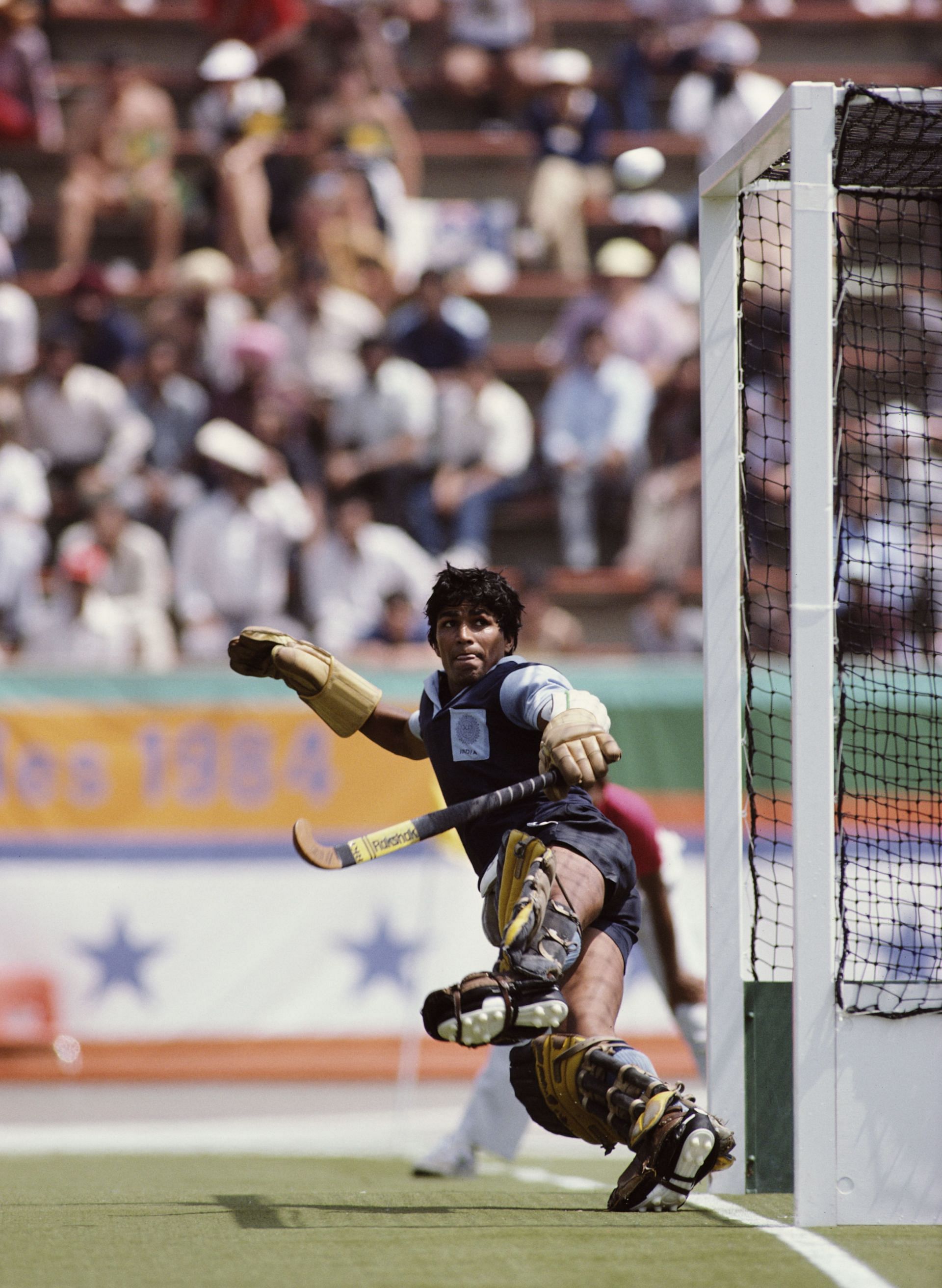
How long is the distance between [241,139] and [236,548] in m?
4.09

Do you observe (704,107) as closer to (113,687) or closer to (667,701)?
(667,701)

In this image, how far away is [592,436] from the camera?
11.5 m

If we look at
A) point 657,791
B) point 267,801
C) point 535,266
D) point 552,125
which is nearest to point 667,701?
point 657,791

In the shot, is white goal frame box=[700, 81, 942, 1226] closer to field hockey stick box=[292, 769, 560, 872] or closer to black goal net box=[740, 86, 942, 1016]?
black goal net box=[740, 86, 942, 1016]

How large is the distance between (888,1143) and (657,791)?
443 cm

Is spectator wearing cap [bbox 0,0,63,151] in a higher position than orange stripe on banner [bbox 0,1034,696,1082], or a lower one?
higher

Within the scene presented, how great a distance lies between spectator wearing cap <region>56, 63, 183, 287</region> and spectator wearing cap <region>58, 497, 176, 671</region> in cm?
313

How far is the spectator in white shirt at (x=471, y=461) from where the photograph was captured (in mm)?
11281

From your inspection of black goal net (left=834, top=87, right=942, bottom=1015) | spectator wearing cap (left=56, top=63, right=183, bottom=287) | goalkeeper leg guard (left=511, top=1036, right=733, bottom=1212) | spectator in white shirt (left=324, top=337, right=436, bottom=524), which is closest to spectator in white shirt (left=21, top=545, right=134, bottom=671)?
spectator in white shirt (left=324, top=337, right=436, bottom=524)

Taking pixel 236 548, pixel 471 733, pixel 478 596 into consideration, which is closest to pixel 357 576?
pixel 236 548

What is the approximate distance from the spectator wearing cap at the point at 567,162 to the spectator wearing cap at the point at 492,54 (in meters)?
0.28

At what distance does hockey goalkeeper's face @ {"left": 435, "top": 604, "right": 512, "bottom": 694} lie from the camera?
15.0 feet

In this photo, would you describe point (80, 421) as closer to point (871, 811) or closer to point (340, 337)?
point (340, 337)

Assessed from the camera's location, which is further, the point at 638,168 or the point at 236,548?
the point at 638,168
